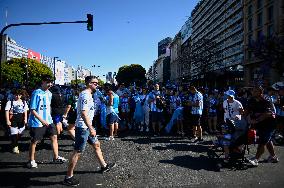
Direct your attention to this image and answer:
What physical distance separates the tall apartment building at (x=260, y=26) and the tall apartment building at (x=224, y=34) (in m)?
3.27

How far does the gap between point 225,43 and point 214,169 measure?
69.1m

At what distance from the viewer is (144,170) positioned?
6.71 m

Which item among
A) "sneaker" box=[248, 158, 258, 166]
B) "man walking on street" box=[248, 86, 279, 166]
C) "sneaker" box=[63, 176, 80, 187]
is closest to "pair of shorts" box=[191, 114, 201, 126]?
"man walking on street" box=[248, 86, 279, 166]

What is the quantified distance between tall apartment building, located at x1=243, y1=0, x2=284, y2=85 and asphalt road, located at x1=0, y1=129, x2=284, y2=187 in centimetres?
3426

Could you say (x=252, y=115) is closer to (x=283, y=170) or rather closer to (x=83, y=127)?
(x=283, y=170)

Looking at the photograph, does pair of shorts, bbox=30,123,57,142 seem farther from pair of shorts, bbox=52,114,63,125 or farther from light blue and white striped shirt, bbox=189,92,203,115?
light blue and white striped shirt, bbox=189,92,203,115

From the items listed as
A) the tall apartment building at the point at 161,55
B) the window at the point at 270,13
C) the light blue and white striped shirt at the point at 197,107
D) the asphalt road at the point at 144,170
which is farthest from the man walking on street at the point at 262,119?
the tall apartment building at the point at 161,55

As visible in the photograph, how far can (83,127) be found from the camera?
5918mm

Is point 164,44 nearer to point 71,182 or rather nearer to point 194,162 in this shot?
point 194,162

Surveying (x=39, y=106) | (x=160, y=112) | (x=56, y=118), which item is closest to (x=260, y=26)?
(x=160, y=112)

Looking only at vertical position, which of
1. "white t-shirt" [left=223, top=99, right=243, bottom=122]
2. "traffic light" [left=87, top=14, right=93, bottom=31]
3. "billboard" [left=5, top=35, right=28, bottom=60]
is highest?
"billboard" [left=5, top=35, right=28, bottom=60]

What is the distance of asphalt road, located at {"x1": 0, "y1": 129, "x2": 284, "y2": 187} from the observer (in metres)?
5.81

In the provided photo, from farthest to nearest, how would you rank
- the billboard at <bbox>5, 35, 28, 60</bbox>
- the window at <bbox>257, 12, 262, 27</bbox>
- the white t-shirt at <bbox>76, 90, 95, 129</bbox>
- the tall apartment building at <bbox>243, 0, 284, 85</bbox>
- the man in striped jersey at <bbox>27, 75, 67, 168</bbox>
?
the billboard at <bbox>5, 35, 28, 60</bbox>, the window at <bbox>257, 12, 262, 27</bbox>, the tall apartment building at <bbox>243, 0, 284, 85</bbox>, the man in striped jersey at <bbox>27, 75, 67, 168</bbox>, the white t-shirt at <bbox>76, 90, 95, 129</bbox>

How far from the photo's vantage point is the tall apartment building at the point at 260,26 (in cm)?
4244
